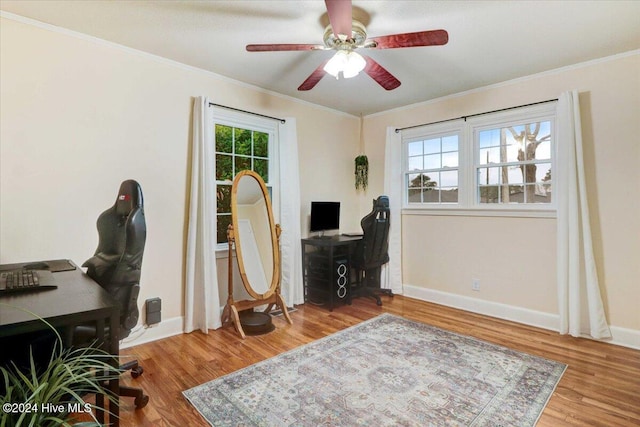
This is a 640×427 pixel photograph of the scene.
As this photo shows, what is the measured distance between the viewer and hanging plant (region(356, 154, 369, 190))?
4.75m

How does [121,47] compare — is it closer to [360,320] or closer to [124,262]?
[124,262]

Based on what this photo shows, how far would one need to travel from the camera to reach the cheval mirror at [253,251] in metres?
3.17

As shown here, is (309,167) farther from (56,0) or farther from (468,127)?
(56,0)

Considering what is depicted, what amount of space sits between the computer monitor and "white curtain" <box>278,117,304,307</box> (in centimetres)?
30

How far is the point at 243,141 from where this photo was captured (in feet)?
11.9

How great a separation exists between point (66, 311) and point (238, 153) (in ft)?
8.31

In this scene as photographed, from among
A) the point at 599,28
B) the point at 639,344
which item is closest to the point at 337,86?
the point at 599,28

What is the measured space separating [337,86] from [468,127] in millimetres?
1589

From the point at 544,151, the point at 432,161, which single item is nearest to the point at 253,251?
the point at 432,161

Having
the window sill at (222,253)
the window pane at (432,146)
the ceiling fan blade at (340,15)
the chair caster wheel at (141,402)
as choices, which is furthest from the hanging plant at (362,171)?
the chair caster wheel at (141,402)

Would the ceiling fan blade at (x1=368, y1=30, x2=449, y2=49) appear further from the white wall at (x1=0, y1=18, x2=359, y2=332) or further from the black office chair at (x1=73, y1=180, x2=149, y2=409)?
the white wall at (x1=0, y1=18, x2=359, y2=332)

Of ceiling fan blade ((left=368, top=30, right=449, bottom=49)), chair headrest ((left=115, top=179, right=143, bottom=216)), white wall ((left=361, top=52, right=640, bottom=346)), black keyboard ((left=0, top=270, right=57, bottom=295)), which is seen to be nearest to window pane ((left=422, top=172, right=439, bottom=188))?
white wall ((left=361, top=52, right=640, bottom=346))

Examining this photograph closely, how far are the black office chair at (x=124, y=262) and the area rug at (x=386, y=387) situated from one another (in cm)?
64

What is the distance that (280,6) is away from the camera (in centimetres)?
218
